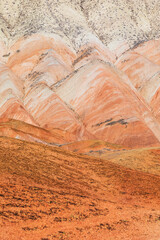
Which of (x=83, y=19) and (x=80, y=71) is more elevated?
(x=83, y=19)

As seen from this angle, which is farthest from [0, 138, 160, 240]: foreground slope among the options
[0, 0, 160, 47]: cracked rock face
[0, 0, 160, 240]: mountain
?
[0, 0, 160, 47]: cracked rock face

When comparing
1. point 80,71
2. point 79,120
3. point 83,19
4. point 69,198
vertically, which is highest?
point 69,198

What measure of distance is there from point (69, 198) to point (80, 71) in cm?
5535

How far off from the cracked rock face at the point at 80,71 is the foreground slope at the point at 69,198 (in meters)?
16.1

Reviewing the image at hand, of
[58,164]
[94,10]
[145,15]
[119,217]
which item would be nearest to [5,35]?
[94,10]

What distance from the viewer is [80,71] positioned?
6856cm

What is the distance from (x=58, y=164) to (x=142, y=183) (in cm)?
466

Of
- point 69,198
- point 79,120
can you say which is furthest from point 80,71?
point 69,198

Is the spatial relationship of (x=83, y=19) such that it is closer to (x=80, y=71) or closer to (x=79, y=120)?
(x=80, y=71)

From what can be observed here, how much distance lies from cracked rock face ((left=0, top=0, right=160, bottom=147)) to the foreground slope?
16.1m

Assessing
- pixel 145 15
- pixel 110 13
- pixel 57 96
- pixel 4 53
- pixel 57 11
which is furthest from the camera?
pixel 145 15

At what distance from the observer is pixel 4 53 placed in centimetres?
8544

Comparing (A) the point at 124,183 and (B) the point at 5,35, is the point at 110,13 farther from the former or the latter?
(A) the point at 124,183

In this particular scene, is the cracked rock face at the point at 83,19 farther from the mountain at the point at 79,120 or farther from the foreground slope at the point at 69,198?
the foreground slope at the point at 69,198
